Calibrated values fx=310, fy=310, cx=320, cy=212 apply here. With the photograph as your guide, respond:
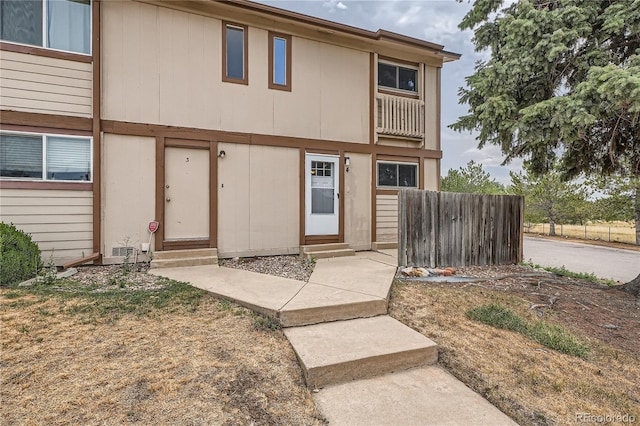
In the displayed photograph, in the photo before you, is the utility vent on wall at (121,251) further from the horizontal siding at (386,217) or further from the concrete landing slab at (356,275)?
the horizontal siding at (386,217)

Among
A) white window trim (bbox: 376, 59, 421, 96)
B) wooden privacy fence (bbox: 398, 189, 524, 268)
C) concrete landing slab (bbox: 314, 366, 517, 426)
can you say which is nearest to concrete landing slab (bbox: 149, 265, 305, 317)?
concrete landing slab (bbox: 314, 366, 517, 426)

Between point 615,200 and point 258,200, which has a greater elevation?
point 615,200

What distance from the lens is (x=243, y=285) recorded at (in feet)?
15.2

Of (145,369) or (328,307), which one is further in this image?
(328,307)

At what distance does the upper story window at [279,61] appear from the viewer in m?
6.93

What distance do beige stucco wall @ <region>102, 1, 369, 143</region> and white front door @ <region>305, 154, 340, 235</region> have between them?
635 millimetres

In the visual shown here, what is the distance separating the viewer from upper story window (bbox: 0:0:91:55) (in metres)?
5.29

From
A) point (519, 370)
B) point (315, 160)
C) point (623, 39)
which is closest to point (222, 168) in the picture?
point (315, 160)

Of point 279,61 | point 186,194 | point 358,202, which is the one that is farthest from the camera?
point 358,202

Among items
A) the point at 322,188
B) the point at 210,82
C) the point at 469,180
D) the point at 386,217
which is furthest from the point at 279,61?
the point at 469,180

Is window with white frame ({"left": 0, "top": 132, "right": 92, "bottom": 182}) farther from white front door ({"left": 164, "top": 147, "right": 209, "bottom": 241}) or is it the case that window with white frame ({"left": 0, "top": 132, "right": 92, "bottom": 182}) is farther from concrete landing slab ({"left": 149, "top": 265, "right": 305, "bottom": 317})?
concrete landing slab ({"left": 149, "top": 265, "right": 305, "bottom": 317})

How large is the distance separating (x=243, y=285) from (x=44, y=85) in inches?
198

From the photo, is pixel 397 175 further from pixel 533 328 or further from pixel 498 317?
pixel 533 328

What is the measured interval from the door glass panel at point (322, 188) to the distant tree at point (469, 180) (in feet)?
48.6
